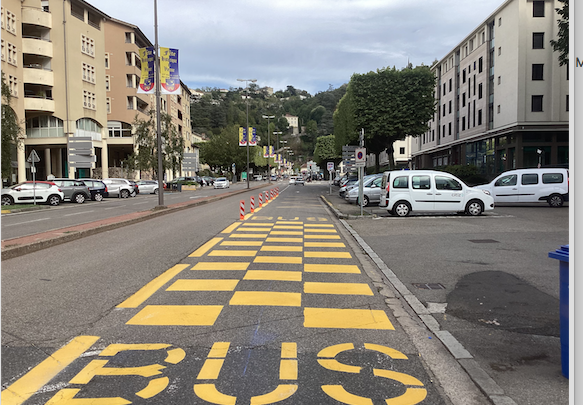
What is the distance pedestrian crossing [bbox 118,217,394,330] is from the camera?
5570mm

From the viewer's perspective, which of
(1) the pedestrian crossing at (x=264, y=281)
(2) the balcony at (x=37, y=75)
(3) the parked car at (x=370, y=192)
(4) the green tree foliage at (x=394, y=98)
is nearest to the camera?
(1) the pedestrian crossing at (x=264, y=281)

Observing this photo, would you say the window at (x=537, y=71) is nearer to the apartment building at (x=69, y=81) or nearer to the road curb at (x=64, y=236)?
the road curb at (x=64, y=236)

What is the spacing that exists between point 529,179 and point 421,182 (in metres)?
7.33

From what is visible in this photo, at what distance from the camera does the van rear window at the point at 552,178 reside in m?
22.3

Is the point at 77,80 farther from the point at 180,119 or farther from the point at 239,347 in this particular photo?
the point at 239,347

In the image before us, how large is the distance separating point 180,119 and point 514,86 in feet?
206

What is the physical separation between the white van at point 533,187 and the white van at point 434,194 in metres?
5.01

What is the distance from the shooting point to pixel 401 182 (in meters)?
18.8

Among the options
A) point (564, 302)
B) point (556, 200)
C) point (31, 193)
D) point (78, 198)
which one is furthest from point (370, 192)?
point (564, 302)

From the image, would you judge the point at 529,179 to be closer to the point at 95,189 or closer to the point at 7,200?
the point at 95,189

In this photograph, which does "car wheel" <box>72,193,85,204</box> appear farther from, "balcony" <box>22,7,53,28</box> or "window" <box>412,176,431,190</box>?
"window" <box>412,176,431,190</box>

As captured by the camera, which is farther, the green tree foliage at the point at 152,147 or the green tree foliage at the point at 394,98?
the green tree foliage at the point at 152,147

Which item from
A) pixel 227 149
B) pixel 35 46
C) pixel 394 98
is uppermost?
pixel 35 46

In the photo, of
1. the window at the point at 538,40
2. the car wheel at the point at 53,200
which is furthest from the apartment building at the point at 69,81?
the window at the point at 538,40
